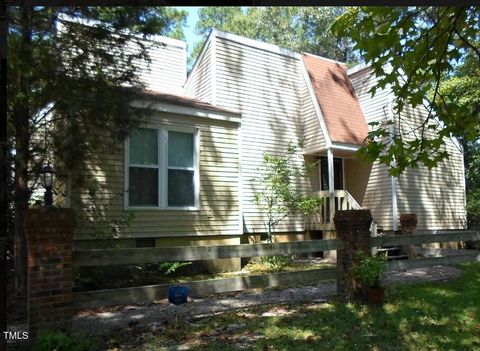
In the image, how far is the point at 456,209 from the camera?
17.4 meters

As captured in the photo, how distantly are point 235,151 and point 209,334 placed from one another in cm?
727

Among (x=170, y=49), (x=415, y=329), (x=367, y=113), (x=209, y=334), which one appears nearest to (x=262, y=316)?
(x=209, y=334)

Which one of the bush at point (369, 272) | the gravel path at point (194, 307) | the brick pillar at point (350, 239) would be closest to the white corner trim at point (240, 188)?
the gravel path at point (194, 307)

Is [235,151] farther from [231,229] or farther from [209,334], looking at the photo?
[209,334]

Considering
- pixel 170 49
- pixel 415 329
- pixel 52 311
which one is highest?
pixel 170 49

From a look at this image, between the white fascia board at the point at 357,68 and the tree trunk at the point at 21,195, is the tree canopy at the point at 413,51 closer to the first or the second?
the tree trunk at the point at 21,195

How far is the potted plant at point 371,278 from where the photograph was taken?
7035 mm

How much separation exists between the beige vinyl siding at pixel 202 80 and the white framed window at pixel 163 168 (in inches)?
102

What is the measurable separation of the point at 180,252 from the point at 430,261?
5732 millimetres

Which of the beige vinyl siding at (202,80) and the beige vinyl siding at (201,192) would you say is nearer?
the beige vinyl siding at (201,192)

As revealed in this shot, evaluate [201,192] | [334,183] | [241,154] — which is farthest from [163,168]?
[334,183]

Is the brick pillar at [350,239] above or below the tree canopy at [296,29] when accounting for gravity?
below

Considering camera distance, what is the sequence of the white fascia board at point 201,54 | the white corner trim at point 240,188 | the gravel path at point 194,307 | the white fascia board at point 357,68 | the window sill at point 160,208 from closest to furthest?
the gravel path at point 194,307 < the window sill at point 160,208 < the white corner trim at point 240,188 < the white fascia board at point 201,54 < the white fascia board at point 357,68

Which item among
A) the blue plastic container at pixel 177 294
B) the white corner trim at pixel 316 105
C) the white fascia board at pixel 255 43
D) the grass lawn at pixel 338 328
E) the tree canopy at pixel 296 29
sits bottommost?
the grass lawn at pixel 338 328
